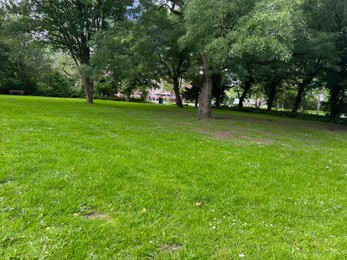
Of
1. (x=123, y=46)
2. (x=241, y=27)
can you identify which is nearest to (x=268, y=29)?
(x=241, y=27)

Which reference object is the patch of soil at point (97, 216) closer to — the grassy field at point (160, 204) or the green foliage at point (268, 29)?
the grassy field at point (160, 204)

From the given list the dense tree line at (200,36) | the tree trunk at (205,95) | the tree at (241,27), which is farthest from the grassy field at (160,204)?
the tree trunk at (205,95)

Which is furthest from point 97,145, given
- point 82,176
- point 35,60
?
point 35,60

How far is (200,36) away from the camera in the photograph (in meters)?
9.73

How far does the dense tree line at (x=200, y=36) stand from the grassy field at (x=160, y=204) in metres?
4.46

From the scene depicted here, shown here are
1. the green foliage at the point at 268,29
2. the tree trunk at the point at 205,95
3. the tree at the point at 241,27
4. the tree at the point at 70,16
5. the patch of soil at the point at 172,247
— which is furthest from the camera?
the tree at the point at 70,16

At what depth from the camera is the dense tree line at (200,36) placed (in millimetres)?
8070

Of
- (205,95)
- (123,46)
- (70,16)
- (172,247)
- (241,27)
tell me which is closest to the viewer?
(172,247)

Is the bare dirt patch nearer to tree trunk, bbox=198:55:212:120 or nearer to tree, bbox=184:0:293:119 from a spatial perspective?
tree, bbox=184:0:293:119

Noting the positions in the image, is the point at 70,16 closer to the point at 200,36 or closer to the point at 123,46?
the point at 123,46

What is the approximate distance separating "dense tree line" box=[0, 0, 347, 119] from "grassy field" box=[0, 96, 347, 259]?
4459mm

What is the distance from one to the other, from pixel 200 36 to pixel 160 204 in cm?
814

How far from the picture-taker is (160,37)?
14.0 meters

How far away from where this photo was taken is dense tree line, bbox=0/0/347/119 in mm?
8070
